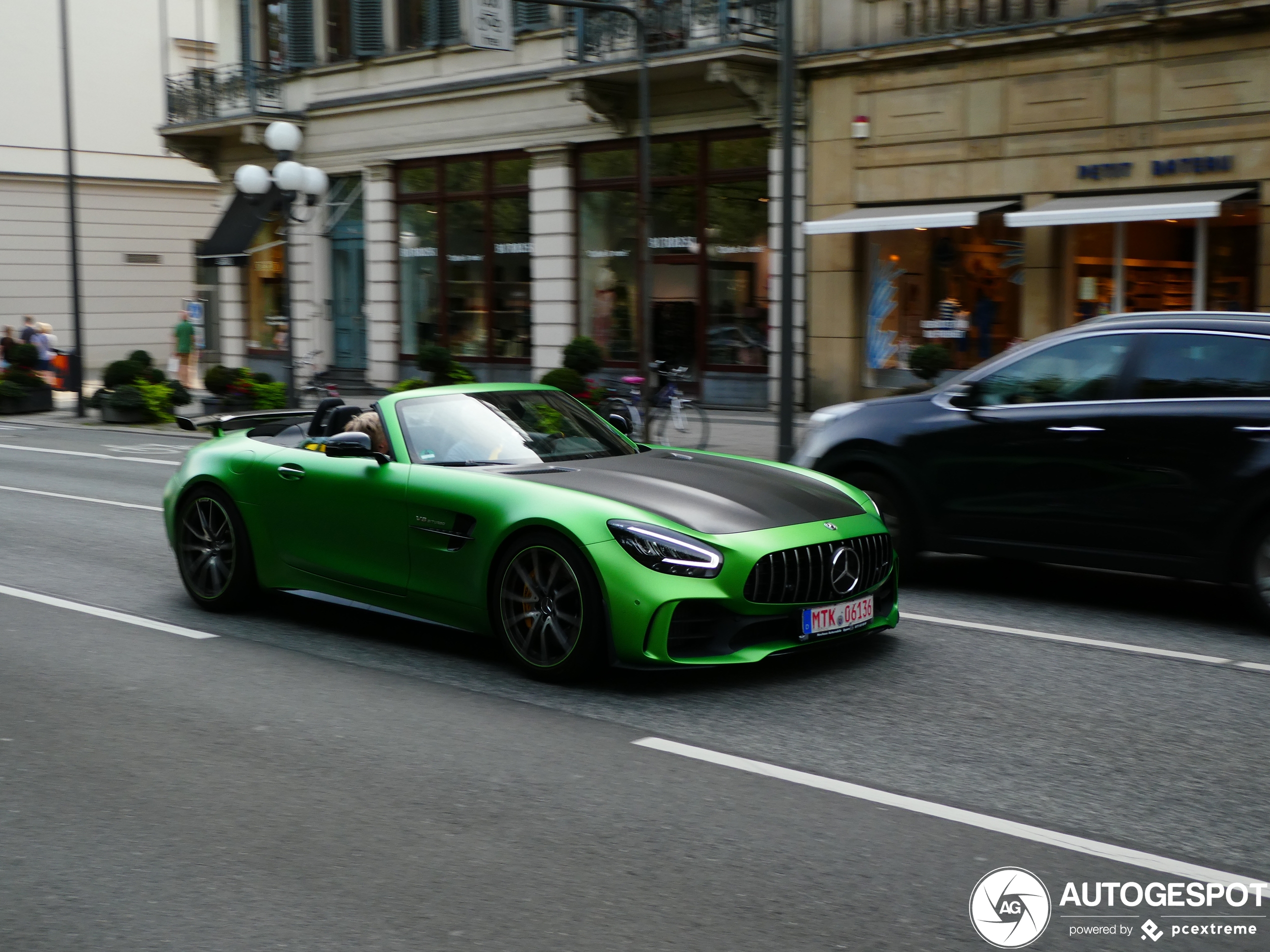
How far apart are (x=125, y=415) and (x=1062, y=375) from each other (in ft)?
65.8

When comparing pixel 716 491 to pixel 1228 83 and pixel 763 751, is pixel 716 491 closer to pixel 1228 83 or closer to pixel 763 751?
pixel 763 751

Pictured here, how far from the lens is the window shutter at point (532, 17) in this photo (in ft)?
84.4

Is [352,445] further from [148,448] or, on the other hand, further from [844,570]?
[148,448]

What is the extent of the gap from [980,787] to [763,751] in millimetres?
829

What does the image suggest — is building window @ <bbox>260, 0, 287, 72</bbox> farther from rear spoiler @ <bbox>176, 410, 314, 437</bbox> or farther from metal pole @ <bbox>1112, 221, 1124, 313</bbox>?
rear spoiler @ <bbox>176, 410, 314, 437</bbox>

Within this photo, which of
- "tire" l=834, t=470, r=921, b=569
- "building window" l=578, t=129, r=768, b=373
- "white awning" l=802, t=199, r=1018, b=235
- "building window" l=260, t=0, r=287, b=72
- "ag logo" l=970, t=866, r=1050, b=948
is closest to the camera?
"ag logo" l=970, t=866, r=1050, b=948

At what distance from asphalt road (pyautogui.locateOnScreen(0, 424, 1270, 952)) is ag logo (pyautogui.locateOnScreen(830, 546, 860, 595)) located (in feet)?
1.36

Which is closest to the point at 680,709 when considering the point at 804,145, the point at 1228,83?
the point at 1228,83

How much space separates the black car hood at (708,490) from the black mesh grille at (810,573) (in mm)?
158

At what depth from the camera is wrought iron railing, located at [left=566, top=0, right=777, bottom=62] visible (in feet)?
71.3

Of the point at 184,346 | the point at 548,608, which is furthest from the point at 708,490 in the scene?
the point at 184,346

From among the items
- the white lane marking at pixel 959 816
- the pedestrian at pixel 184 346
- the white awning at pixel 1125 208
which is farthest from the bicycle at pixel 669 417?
the pedestrian at pixel 184 346

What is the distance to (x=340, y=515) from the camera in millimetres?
7301

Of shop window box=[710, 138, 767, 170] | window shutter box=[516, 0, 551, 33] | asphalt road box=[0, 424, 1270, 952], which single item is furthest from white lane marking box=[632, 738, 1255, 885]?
window shutter box=[516, 0, 551, 33]
